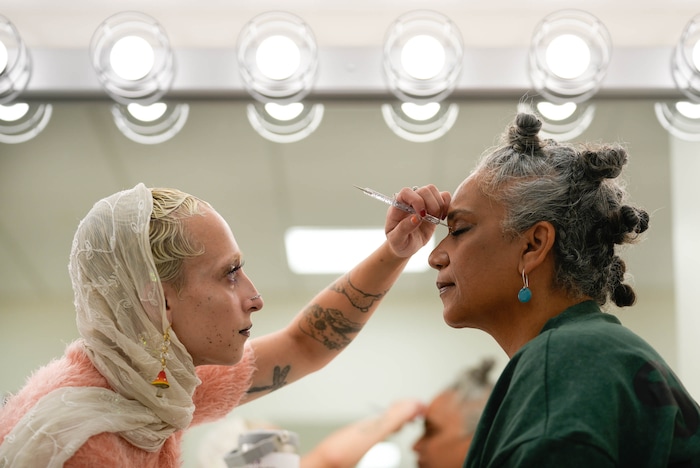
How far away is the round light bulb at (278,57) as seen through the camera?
2260mm

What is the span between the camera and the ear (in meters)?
1.47

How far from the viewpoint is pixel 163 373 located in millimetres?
1523

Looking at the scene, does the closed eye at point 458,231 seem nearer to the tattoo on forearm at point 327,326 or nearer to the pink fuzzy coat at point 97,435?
the tattoo on forearm at point 327,326

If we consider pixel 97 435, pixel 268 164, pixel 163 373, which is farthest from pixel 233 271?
pixel 268 164

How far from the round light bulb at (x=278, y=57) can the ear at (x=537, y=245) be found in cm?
101

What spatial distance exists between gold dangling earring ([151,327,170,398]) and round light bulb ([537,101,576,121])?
4.31 ft

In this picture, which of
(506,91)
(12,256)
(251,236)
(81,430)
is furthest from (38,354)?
(506,91)

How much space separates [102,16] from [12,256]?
34.3 inches

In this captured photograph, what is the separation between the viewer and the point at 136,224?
1537 mm

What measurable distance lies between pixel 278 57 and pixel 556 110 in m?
0.79

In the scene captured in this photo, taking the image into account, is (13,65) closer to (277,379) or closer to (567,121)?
(277,379)

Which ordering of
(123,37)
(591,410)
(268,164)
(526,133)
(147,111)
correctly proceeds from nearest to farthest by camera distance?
(591,410)
(526,133)
(123,37)
(147,111)
(268,164)

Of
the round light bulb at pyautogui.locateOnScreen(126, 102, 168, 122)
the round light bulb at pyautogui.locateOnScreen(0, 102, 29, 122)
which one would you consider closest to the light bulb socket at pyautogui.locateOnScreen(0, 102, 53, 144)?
the round light bulb at pyautogui.locateOnScreen(0, 102, 29, 122)

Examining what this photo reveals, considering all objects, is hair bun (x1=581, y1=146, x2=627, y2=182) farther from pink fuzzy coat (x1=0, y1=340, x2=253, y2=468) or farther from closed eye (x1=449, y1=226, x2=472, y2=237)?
pink fuzzy coat (x1=0, y1=340, x2=253, y2=468)
